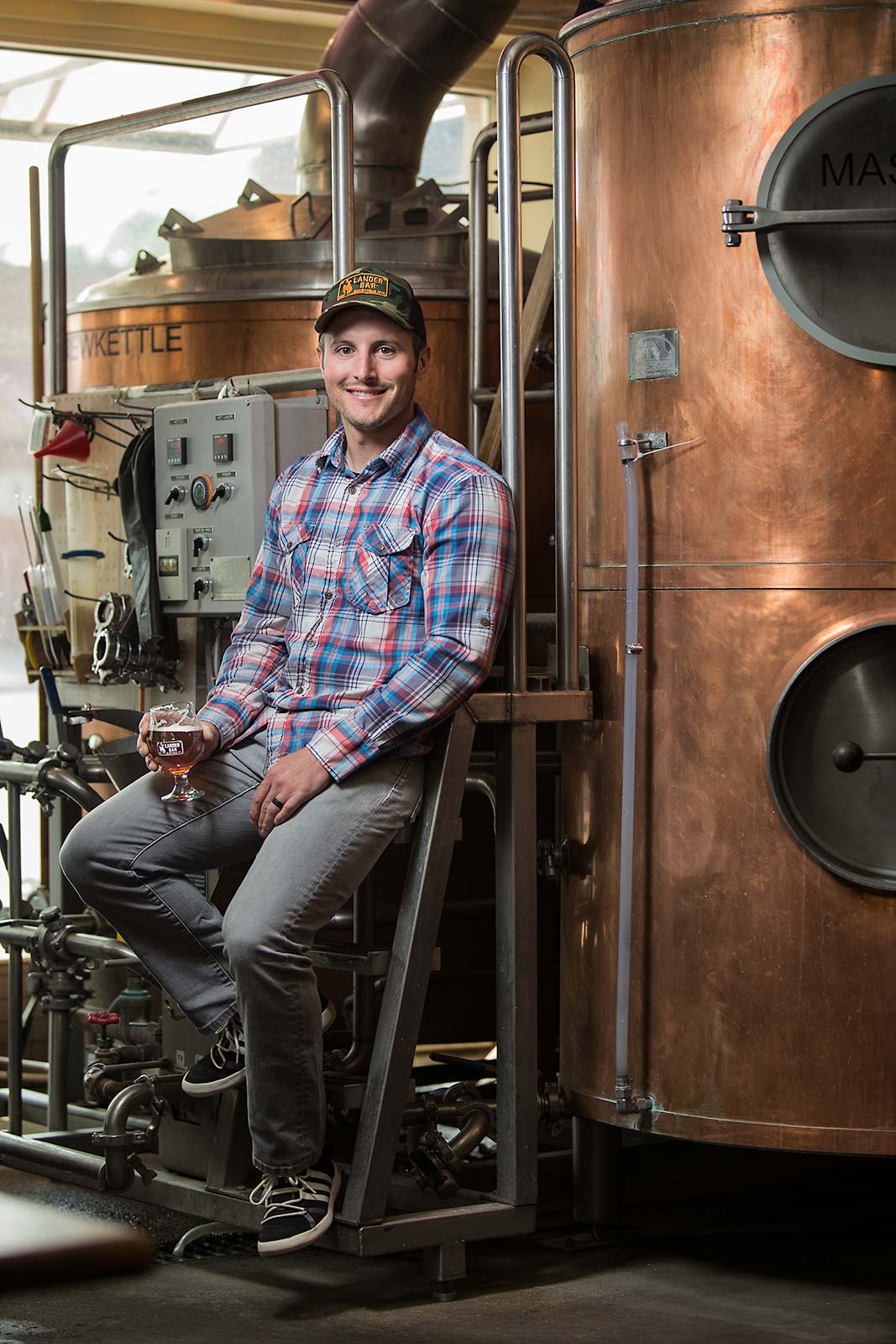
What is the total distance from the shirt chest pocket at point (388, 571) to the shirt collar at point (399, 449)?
13 cm

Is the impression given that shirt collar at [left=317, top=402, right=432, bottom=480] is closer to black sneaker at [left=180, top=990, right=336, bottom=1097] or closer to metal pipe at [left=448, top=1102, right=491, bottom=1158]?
black sneaker at [left=180, top=990, right=336, bottom=1097]

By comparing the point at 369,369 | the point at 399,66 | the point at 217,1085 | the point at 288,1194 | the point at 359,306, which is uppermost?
the point at 399,66

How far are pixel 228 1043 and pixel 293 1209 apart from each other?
35 centimetres

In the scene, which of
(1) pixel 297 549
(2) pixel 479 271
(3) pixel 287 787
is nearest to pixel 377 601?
(1) pixel 297 549

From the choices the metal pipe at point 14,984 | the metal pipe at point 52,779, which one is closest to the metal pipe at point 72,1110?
the metal pipe at point 14,984

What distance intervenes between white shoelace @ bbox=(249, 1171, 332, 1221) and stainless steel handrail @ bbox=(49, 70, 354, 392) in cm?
170

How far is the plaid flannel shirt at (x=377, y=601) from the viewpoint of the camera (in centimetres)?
292

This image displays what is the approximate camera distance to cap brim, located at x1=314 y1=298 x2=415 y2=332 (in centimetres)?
306

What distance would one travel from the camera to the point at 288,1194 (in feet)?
9.35

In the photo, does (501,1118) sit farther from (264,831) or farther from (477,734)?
(477,734)

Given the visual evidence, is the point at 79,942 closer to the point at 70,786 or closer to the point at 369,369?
the point at 70,786

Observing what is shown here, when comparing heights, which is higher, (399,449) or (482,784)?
(399,449)

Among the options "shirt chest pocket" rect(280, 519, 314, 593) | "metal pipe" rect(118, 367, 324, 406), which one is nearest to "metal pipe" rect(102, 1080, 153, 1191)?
"shirt chest pocket" rect(280, 519, 314, 593)

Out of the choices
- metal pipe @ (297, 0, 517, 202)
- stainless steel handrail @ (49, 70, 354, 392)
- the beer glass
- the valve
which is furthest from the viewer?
metal pipe @ (297, 0, 517, 202)
